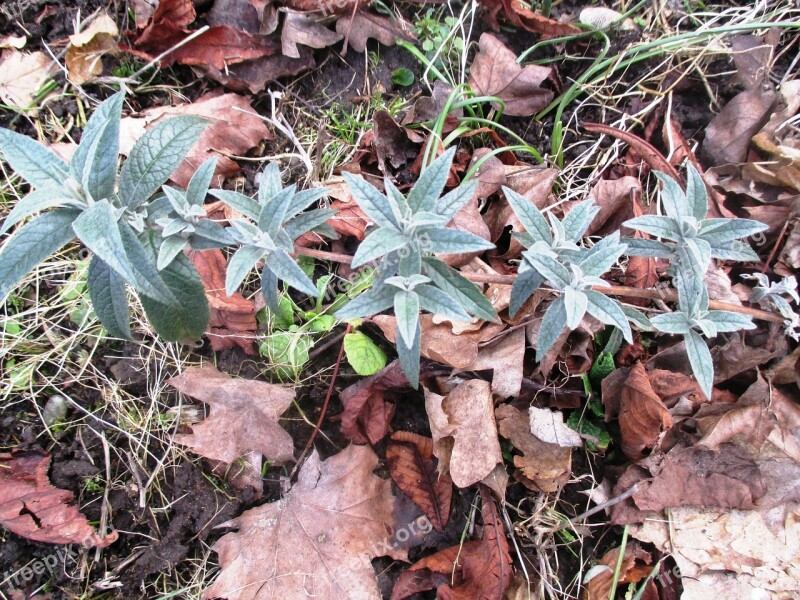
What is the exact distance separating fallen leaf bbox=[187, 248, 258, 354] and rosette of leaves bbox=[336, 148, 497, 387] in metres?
0.96

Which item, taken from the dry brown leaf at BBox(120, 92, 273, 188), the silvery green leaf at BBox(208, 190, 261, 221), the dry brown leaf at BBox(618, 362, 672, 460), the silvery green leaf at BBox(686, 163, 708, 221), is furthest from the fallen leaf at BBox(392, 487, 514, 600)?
the dry brown leaf at BBox(120, 92, 273, 188)

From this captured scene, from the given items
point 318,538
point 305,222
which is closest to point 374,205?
point 305,222

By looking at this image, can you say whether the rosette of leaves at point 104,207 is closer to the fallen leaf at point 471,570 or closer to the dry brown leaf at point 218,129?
the dry brown leaf at point 218,129

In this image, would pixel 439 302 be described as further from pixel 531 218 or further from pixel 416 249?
pixel 531 218

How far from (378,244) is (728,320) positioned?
4.44 feet

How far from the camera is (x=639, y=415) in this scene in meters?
2.43

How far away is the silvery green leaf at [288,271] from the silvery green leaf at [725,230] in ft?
4.67

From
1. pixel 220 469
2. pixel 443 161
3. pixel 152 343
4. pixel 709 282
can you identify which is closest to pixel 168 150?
pixel 443 161

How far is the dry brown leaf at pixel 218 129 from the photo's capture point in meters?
2.86

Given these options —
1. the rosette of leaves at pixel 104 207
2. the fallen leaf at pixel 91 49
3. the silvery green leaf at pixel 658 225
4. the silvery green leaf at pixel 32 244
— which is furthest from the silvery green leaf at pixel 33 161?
the silvery green leaf at pixel 658 225

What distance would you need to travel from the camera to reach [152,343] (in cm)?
278

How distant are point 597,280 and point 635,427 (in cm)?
87

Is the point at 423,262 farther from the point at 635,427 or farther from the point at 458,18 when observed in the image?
the point at 458,18

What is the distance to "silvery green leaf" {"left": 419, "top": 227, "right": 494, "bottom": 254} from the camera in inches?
71.7
